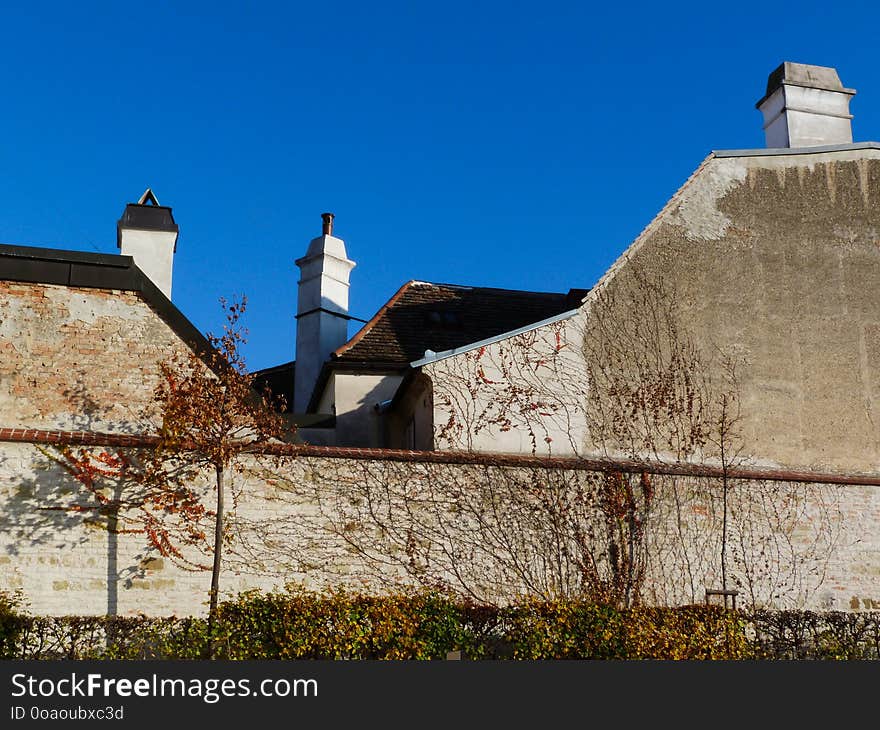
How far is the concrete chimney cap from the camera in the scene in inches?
744

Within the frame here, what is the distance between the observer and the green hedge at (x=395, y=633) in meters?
10.9

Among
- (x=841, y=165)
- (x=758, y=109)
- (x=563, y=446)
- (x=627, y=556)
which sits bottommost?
(x=627, y=556)

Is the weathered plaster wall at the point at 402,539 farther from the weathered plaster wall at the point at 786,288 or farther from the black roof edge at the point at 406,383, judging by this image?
→ the black roof edge at the point at 406,383

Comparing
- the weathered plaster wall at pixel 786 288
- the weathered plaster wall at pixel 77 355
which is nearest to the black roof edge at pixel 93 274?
the weathered plaster wall at pixel 77 355

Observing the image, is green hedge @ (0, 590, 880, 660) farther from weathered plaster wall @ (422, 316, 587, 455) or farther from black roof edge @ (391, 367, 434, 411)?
black roof edge @ (391, 367, 434, 411)

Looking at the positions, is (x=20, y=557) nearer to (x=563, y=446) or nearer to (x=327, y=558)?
(x=327, y=558)

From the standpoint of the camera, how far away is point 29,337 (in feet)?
46.3

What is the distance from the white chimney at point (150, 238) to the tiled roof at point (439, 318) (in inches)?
132

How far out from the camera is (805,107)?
19.0 meters

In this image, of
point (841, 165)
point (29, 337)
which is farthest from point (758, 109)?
point (29, 337)

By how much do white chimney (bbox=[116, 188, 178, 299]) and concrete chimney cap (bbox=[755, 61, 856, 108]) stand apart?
1066 cm

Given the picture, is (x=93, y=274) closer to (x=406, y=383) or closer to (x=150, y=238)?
(x=150, y=238)

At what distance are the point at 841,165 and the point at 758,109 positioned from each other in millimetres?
2249

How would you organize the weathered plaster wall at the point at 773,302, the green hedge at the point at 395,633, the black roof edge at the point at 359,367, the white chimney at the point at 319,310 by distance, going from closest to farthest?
the green hedge at the point at 395,633, the weathered plaster wall at the point at 773,302, the black roof edge at the point at 359,367, the white chimney at the point at 319,310
